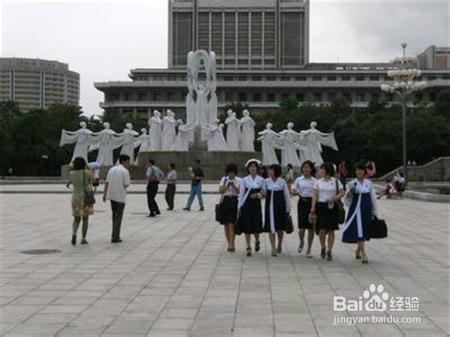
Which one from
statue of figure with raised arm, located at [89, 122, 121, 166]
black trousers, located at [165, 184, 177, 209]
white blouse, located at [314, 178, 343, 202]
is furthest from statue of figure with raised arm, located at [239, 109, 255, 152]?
white blouse, located at [314, 178, 343, 202]

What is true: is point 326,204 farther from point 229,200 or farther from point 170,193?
point 170,193

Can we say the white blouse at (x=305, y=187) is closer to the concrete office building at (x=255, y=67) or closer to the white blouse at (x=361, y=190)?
the white blouse at (x=361, y=190)

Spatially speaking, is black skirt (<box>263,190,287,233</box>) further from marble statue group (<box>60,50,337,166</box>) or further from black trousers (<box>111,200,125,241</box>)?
marble statue group (<box>60,50,337,166</box>)

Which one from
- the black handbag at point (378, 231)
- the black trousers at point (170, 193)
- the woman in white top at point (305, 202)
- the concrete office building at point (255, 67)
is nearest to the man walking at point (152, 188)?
the black trousers at point (170, 193)

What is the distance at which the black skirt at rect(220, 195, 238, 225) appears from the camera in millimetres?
11414

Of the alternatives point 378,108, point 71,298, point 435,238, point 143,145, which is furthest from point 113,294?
point 378,108

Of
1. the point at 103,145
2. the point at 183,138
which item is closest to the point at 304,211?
the point at 183,138

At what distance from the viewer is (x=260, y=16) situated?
12575cm

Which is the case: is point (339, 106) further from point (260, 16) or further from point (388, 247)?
point (388, 247)

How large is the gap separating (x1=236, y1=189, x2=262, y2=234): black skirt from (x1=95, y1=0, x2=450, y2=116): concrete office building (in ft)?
278

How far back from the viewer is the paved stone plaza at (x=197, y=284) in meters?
6.50

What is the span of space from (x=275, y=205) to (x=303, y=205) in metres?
0.45

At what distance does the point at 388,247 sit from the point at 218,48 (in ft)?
384

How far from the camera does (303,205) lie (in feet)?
36.1
